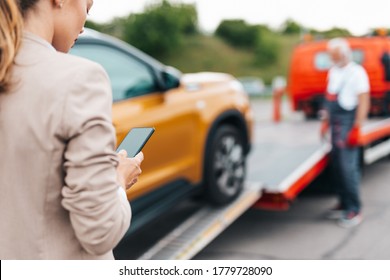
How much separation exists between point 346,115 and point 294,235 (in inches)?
49.4

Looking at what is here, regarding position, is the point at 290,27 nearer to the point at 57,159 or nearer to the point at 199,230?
the point at 199,230

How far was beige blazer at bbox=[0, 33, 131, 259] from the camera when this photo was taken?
1176 mm

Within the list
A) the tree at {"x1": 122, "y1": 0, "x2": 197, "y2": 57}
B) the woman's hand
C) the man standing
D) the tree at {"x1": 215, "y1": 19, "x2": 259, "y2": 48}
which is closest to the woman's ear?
the woman's hand

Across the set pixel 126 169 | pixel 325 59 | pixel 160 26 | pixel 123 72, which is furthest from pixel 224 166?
pixel 160 26

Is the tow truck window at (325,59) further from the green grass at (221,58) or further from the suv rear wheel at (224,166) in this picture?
the green grass at (221,58)

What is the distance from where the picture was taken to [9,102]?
1226mm

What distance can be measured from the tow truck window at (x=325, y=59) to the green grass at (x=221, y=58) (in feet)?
139

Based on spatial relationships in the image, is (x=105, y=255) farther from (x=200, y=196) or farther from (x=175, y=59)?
(x=175, y=59)

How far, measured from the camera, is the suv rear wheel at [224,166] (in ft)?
15.3

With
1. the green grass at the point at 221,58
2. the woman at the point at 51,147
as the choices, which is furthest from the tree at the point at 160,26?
the woman at the point at 51,147

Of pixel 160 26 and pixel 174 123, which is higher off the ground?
pixel 174 123

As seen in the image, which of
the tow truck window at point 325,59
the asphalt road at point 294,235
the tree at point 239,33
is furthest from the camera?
the tree at point 239,33

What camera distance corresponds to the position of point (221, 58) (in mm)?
55812

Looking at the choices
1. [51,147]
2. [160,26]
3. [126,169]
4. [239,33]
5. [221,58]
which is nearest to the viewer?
[51,147]
